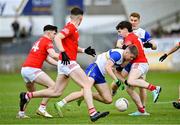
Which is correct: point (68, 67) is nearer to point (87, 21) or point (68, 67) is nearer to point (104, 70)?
point (104, 70)

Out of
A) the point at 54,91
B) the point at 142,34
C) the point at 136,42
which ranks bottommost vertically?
the point at 54,91

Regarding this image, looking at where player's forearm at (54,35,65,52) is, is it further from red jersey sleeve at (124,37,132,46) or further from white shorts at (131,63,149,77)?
white shorts at (131,63,149,77)

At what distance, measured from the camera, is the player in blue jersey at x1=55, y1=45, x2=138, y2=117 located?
17.9m

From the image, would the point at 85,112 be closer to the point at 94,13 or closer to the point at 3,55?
the point at 3,55

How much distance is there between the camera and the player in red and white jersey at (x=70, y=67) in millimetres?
16797


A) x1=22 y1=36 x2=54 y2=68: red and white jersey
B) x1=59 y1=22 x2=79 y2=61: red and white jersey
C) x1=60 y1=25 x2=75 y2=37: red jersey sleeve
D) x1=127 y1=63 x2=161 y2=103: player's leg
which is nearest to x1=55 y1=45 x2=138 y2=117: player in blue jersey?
x1=127 y1=63 x2=161 y2=103: player's leg

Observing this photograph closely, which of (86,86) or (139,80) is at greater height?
(86,86)

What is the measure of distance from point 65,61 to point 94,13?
1445 inches

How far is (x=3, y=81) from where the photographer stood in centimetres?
3625

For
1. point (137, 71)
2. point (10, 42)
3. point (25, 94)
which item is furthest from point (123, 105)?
point (10, 42)

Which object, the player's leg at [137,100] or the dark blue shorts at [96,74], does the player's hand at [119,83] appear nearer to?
the dark blue shorts at [96,74]

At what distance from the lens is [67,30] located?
17.2 meters

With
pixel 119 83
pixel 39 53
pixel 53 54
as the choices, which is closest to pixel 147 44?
pixel 119 83

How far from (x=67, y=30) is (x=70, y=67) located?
786 mm
